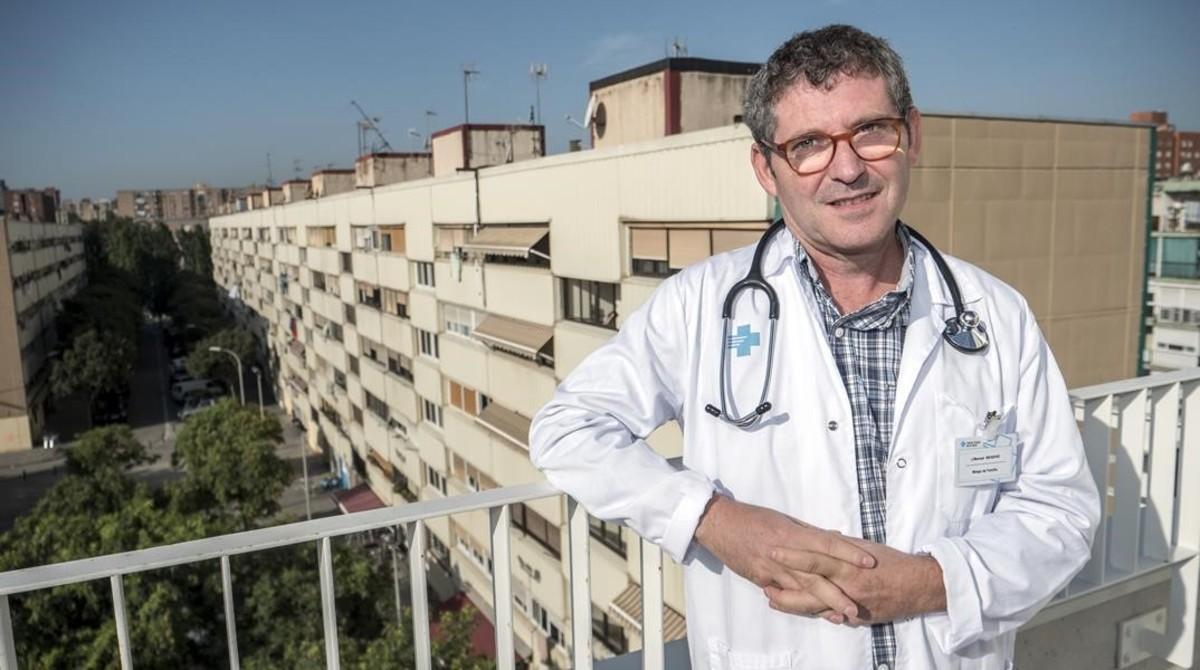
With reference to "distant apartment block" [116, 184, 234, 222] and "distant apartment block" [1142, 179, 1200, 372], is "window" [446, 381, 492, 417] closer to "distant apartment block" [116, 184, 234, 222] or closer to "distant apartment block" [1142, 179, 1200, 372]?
"distant apartment block" [1142, 179, 1200, 372]

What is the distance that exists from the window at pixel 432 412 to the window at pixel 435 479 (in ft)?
4.26

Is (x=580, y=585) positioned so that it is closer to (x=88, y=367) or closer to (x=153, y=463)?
(x=153, y=463)

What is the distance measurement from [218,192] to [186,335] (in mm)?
88979

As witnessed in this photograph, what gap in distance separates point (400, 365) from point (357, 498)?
307 inches

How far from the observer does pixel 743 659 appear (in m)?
1.71

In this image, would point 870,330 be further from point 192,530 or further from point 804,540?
point 192,530

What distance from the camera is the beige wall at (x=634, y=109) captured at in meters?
13.6

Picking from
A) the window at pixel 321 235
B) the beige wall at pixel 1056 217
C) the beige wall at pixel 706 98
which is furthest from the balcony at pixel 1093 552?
the window at pixel 321 235

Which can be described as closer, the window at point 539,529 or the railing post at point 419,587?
the railing post at point 419,587

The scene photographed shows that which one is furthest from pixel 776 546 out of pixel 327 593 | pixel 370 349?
pixel 370 349

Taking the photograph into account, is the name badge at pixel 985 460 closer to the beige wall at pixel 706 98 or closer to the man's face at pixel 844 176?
the man's face at pixel 844 176

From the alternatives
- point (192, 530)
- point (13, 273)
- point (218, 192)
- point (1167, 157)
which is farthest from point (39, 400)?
point (218, 192)

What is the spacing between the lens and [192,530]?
12.7m

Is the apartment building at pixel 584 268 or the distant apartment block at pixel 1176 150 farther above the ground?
the distant apartment block at pixel 1176 150
